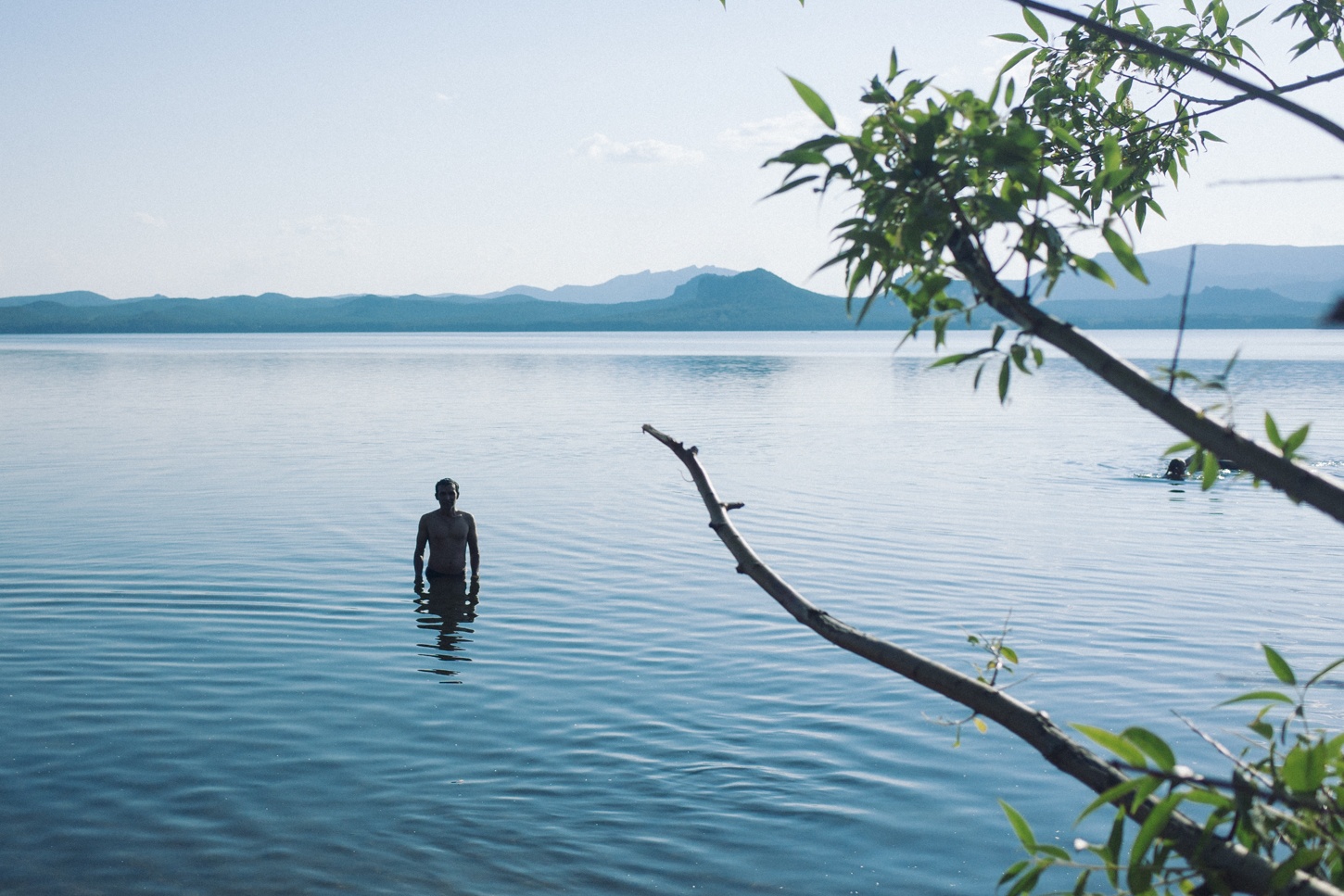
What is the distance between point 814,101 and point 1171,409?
0.95 meters

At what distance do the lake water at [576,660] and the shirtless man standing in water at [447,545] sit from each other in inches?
19.3

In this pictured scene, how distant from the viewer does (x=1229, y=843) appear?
2.38 m

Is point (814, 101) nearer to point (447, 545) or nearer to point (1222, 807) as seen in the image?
point (1222, 807)

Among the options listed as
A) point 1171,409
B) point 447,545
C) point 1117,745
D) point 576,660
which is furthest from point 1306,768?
point 447,545

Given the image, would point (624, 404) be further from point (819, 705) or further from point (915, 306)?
point (915, 306)

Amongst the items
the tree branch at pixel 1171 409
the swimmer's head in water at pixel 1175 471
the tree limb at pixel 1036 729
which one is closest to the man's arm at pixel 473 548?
the tree limb at pixel 1036 729

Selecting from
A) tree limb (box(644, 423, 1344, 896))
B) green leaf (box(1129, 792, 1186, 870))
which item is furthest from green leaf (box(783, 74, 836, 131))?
green leaf (box(1129, 792, 1186, 870))

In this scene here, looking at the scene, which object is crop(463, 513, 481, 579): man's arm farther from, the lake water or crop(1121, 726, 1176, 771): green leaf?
Result: crop(1121, 726, 1176, 771): green leaf

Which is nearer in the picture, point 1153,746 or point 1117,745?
point 1117,745

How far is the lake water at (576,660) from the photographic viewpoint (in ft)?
28.8

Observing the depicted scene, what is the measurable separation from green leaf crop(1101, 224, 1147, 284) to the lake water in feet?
2.07

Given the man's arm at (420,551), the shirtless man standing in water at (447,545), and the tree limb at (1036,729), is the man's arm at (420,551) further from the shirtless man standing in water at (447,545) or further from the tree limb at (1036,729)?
the tree limb at (1036,729)

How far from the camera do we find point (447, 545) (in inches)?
667

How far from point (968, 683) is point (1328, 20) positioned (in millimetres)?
3865
